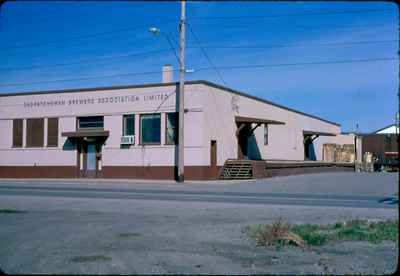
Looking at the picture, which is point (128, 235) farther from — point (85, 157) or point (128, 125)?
point (85, 157)

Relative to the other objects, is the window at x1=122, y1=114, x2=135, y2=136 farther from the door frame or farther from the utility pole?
the utility pole

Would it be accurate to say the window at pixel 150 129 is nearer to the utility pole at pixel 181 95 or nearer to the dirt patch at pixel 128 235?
the utility pole at pixel 181 95

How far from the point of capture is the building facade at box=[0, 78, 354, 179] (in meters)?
34.9

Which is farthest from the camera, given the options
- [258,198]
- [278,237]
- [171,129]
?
[171,129]

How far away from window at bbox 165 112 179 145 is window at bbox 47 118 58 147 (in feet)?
30.1

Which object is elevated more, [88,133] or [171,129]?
[171,129]

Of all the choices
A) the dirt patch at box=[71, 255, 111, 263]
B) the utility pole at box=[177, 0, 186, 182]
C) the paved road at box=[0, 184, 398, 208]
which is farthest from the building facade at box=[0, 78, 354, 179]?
the dirt patch at box=[71, 255, 111, 263]

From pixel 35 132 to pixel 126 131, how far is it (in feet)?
25.9

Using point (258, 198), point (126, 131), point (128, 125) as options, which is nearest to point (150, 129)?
point (128, 125)

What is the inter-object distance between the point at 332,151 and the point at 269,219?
52254 millimetres

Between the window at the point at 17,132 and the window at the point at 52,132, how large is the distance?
8.04ft

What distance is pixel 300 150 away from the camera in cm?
5397

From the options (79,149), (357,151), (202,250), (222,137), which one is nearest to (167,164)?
(222,137)

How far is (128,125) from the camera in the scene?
37.0 meters
